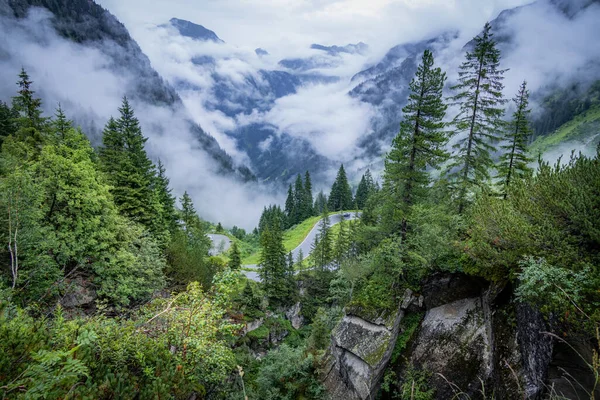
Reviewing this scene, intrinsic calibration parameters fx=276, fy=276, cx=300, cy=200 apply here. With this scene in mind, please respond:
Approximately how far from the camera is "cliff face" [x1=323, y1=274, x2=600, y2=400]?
9086 millimetres

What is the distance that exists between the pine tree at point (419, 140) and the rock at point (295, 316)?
33408mm

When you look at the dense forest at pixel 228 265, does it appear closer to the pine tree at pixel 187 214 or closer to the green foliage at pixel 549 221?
the green foliage at pixel 549 221

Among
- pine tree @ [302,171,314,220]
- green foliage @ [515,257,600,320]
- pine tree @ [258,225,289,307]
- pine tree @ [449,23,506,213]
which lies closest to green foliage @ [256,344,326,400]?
green foliage @ [515,257,600,320]

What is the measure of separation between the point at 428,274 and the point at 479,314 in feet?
10.6

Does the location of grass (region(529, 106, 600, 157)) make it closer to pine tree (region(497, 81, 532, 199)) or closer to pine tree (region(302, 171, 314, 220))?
pine tree (region(302, 171, 314, 220))

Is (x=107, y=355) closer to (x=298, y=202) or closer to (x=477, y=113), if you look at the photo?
(x=477, y=113)

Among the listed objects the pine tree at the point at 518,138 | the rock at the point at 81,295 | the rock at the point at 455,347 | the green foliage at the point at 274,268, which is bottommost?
the rock at the point at 455,347

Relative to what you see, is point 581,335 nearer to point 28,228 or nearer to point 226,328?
point 226,328

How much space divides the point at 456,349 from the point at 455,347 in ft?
0.37

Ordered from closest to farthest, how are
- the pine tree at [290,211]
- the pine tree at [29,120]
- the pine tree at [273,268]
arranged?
the pine tree at [29,120] < the pine tree at [273,268] < the pine tree at [290,211]

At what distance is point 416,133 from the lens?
1722 centimetres

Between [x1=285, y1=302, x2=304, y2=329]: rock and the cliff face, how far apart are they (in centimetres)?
2757

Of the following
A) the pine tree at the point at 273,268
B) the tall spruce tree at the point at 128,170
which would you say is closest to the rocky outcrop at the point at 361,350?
the tall spruce tree at the point at 128,170

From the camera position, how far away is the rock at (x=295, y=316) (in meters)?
45.7
